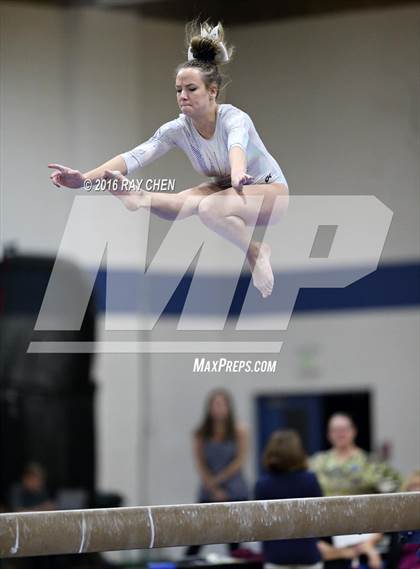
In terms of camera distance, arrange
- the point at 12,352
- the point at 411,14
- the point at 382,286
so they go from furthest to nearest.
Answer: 1. the point at 12,352
2. the point at 382,286
3. the point at 411,14

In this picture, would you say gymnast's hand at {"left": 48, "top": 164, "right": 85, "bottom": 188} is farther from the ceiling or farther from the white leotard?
the ceiling

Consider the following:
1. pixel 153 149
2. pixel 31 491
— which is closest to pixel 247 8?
pixel 153 149

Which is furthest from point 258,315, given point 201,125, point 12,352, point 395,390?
point 395,390

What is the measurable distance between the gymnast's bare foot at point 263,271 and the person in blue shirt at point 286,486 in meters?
1.62

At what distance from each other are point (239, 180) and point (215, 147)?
196 mm

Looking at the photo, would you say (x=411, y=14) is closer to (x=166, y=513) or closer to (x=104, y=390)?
(x=166, y=513)

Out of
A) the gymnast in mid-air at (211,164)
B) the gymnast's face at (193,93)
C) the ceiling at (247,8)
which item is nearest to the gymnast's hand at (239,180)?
the gymnast in mid-air at (211,164)

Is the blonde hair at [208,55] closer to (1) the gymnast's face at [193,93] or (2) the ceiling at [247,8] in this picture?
(1) the gymnast's face at [193,93]

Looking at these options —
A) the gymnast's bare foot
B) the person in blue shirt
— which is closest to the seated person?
the person in blue shirt

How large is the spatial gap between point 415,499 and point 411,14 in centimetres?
151

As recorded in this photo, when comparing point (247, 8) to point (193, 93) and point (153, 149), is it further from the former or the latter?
point (153, 149)

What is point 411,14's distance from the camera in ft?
12.1

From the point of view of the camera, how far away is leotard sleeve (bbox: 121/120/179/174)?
3.27 meters

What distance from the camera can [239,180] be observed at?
309 cm
